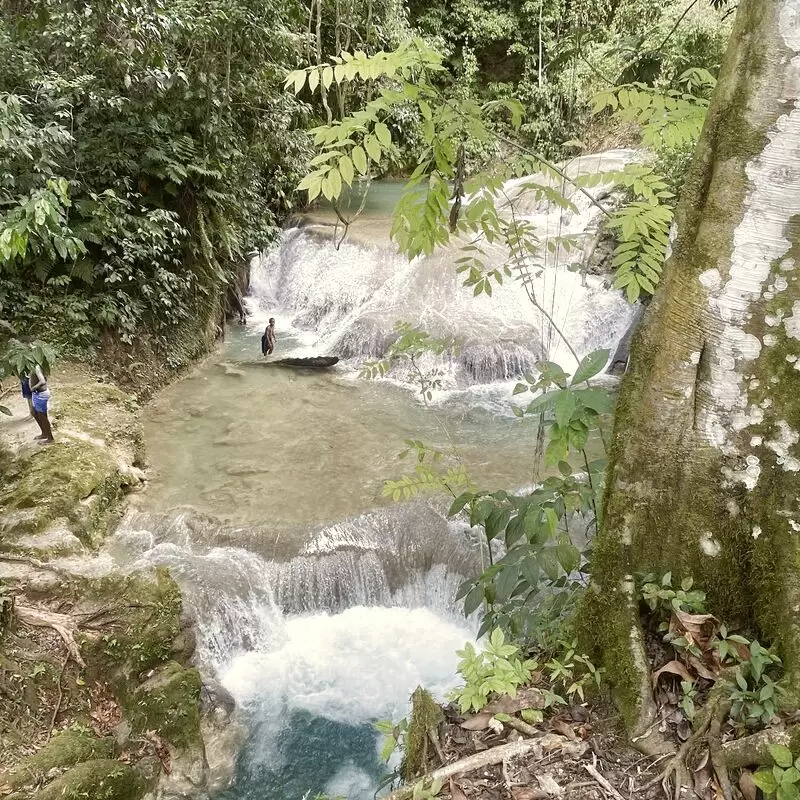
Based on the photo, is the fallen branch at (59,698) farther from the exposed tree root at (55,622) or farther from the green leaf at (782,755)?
the green leaf at (782,755)

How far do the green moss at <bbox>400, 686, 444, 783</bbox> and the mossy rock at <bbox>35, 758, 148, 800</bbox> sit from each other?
280cm

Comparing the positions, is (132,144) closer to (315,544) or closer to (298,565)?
(315,544)

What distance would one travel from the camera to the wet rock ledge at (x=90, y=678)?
14.1ft

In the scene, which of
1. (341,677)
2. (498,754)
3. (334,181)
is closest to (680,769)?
(498,754)

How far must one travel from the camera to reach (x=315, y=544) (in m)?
6.16

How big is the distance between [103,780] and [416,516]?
130 inches

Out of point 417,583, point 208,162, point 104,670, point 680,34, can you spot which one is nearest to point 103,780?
point 104,670

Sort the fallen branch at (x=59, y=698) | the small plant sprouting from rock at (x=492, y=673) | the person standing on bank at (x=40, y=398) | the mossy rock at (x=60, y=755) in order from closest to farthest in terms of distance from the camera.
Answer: the small plant sprouting from rock at (x=492, y=673) < the mossy rock at (x=60, y=755) < the fallen branch at (x=59, y=698) < the person standing on bank at (x=40, y=398)

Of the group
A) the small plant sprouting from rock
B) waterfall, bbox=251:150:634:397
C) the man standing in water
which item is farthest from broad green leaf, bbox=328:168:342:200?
the man standing in water

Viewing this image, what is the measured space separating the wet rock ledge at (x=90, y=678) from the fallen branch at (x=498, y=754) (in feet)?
10.4

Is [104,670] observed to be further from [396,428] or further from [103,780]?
[396,428]

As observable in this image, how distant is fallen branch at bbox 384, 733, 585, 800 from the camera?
6.76 ft

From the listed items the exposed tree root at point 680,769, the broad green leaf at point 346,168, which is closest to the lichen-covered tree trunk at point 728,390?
the exposed tree root at point 680,769

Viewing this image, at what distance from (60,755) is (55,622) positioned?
3.48 feet
